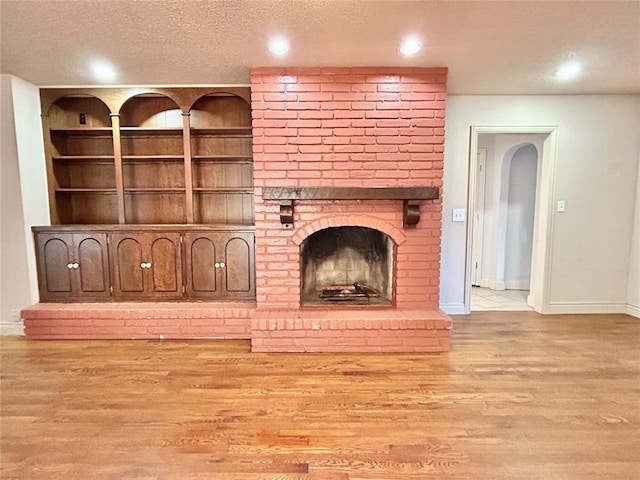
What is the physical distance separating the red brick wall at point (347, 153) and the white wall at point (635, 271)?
2404 millimetres

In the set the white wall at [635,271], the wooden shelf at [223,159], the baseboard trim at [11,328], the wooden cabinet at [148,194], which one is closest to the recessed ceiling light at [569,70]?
the white wall at [635,271]

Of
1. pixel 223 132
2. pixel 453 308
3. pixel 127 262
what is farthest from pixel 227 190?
pixel 453 308

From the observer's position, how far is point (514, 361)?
2.69 meters

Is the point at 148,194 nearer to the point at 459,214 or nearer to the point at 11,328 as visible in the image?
the point at 11,328

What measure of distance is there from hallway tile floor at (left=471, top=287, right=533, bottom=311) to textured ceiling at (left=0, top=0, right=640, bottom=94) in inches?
93.4

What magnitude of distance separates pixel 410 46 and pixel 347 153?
880mm

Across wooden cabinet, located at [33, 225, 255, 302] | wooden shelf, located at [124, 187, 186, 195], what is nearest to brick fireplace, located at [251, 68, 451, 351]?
wooden cabinet, located at [33, 225, 255, 302]

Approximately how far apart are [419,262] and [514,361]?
103 cm

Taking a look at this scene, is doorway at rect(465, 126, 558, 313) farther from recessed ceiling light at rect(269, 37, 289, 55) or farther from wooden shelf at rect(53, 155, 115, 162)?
wooden shelf at rect(53, 155, 115, 162)

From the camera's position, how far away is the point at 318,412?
2.04 meters

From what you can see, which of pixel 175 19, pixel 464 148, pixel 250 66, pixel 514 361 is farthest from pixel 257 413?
pixel 464 148

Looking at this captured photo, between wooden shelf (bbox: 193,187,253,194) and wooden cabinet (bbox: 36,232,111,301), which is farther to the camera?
wooden shelf (bbox: 193,187,253,194)

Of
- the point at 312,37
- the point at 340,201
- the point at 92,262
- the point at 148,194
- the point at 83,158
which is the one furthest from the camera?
the point at 148,194

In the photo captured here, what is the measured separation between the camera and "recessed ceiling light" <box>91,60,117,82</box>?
107 inches
